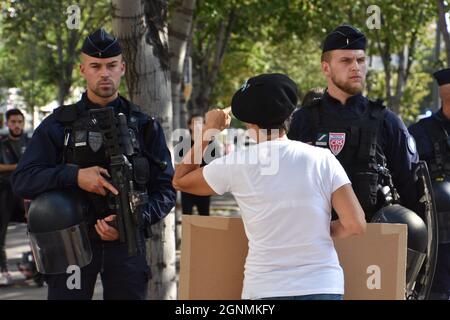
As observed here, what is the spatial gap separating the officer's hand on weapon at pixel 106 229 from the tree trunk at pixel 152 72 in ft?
5.28

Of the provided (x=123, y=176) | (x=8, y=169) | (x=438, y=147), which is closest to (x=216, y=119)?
(x=123, y=176)

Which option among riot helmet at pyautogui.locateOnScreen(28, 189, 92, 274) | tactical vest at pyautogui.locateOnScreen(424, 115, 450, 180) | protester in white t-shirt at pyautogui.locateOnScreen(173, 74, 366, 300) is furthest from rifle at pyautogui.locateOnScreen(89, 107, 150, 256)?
tactical vest at pyautogui.locateOnScreen(424, 115, 450, 180)

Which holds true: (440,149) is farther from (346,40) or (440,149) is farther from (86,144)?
(86,144)

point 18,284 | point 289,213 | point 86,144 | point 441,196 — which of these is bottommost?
point 18,284

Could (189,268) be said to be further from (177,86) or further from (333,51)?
(177,86)

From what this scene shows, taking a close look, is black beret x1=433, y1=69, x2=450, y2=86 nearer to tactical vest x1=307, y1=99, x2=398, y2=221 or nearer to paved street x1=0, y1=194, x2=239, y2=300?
tactical vest x1=307, y1=99, x2=398, y2=221

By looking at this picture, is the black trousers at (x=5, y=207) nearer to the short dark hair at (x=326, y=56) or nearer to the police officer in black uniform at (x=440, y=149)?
A: the police officer in black uniform at (x=440, y=149)

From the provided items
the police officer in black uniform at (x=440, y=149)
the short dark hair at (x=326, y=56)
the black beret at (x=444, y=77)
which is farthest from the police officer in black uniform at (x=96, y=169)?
the black beret at (x=444, y=77)

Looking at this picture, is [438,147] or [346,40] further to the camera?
[438,147]

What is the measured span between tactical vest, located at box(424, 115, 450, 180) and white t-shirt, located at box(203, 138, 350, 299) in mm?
2807

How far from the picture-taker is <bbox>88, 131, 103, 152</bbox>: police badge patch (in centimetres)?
441

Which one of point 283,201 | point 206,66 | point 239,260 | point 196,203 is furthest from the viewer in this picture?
point 206,66

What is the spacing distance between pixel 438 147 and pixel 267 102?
3.08 metres

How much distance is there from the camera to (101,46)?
4.66 m
